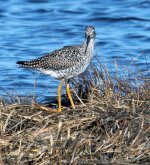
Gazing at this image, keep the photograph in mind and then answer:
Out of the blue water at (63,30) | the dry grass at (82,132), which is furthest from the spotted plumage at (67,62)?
the blue water at (63,30)

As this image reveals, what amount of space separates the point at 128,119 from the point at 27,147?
3.61ft

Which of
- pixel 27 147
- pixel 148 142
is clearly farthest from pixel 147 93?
pixel 27 147

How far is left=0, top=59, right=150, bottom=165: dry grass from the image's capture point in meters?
6.50

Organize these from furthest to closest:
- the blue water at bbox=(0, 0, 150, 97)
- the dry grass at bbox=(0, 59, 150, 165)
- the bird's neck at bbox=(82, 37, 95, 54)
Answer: the blue water at bbox=(0, 0, 150, 97) < the bird's neck at bbox=(82, 37, 95, 54) < the dry grass at bbox=(0, 59, 150, 165)

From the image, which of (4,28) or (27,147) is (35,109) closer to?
(27,147)

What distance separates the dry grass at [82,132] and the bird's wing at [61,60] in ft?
2.59

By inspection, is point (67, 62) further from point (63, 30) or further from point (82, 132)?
point (63, 30)

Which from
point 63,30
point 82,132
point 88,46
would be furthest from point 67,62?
point 63,30

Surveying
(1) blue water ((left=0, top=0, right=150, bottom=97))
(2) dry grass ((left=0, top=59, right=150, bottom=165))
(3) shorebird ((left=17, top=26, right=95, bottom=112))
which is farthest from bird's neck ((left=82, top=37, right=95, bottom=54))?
(1) blue water ((left=0, top=0, right=150, bottom=97))

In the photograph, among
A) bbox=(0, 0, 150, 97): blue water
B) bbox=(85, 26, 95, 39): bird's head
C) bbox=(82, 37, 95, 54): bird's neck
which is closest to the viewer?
bbox=(82, 37, 95, 54): bird's neck

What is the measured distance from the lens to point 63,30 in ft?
57.2

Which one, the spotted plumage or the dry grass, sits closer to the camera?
the dry grass

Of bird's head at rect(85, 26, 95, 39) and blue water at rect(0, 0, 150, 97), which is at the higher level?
blue water at rect(0, 0, 150, 97)

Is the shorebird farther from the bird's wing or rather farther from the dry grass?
the dry grass
